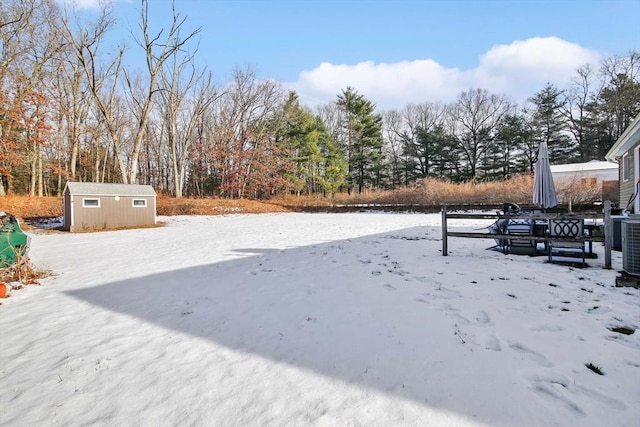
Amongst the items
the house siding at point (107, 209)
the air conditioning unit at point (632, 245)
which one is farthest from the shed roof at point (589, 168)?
the house siding at point (107, 209)

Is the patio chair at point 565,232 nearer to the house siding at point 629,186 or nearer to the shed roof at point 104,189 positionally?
the house siding at point 629,186

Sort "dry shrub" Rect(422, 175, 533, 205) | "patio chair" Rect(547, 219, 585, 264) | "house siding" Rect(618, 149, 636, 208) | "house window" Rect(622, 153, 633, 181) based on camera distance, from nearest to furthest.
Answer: "patio chair" Rect(547, 219, 585, 264) → "house siding" Rect(618, 149, 636, 208) → "house window" Rect(622, 153, 633, 181) → "dry shrub" Rect(422, 175, 533, 205)

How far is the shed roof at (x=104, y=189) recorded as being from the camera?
46.4 feet

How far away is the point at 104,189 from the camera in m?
15.0

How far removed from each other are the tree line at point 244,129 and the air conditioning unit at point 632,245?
955 inches

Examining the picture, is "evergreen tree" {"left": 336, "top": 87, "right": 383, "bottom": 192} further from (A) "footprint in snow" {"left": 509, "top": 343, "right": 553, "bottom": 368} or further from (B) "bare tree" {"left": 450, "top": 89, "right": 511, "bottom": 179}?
(A) "footprint in snow" {"left": 509, "top": 343, "right": 553, "bottom": 368}

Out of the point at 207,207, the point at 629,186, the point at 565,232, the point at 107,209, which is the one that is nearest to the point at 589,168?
the point at 629,186

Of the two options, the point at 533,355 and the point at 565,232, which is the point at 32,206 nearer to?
the point at 533,355

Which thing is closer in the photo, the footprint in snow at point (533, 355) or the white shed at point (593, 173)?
the footprint in snow at point (533, 355)

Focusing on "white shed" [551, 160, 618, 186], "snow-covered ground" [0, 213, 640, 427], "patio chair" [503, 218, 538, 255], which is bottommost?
"snow-covered ground" [0, 213, 640, 427]

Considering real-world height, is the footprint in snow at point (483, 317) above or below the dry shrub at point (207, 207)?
below

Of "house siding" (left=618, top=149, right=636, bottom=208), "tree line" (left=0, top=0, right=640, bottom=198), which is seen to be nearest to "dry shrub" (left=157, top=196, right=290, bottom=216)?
"tree line" (left=0, top=0, right=640, bottom=198)

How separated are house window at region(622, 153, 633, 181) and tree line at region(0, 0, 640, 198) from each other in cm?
2364

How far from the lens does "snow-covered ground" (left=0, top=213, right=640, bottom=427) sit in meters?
2.00
